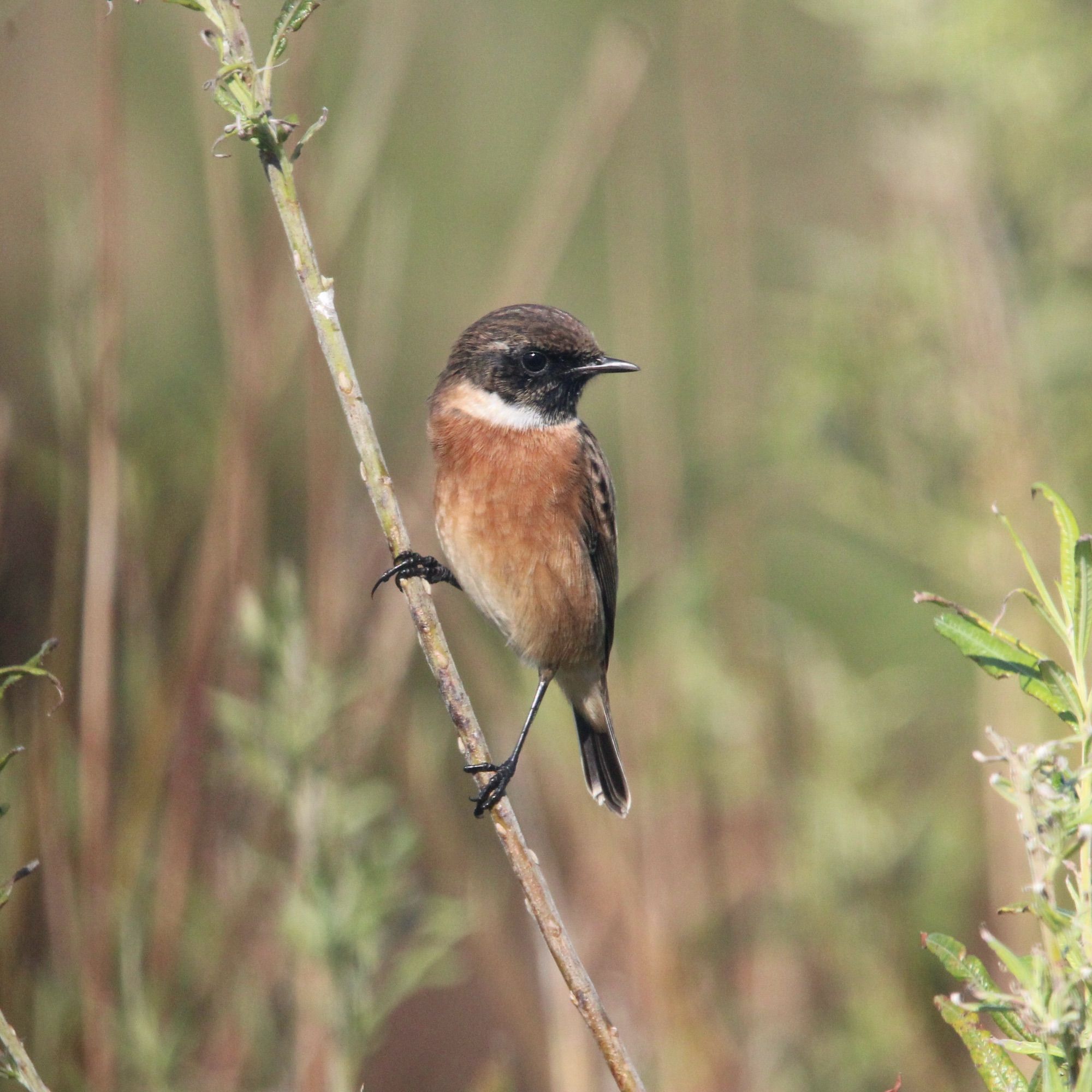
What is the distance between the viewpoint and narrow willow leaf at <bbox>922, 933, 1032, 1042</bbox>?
4.56 ft

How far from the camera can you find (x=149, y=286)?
645cm

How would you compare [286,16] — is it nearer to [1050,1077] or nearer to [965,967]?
[965,967]

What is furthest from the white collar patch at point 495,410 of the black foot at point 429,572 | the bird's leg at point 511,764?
the bird's leg at point 511,764

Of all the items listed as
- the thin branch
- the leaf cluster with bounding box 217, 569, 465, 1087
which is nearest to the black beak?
the leaf cluster with bounding box 217, 569, 465, 1087

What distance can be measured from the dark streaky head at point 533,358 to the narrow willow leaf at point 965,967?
97.6 inches

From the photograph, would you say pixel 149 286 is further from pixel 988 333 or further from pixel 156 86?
pixel 988 333

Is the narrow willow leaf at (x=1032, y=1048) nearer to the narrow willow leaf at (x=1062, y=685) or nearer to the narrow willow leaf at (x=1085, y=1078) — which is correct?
the narrow willow leaf at (x=1085, y=1078)

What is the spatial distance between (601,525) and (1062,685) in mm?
2501

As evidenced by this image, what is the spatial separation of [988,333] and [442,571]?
5.84ft

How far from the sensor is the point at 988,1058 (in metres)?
1.43

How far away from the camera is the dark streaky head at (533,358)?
3.75 meters

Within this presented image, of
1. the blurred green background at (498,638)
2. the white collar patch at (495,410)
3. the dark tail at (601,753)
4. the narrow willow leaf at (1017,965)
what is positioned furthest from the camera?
the dark tail at (601,753)

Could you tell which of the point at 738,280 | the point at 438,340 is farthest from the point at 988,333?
the point at 438,340

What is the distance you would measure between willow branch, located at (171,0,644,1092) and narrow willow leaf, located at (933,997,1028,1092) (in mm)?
462
